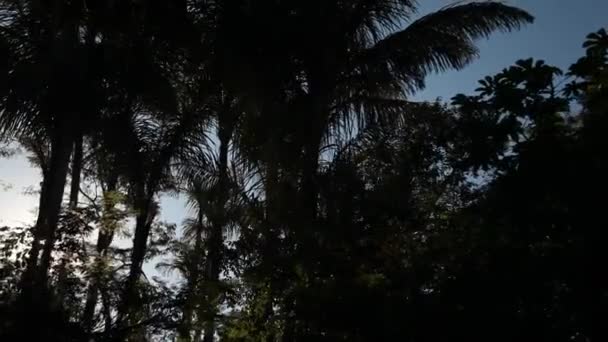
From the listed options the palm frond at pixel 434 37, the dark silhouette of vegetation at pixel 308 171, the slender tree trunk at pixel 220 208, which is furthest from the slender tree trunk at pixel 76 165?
the palm frond at pixel 434 37

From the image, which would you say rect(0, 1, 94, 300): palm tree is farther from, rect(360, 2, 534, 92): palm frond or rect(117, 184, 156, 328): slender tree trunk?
rect(360, 2, 534, 92): palm frond

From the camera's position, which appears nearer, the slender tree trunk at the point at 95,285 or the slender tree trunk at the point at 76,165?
the slender tree trunk at the point at 95,285

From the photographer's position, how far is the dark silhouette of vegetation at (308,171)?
6109 mm

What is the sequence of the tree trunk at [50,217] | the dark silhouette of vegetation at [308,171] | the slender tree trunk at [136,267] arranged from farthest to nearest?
the slender tree trunk at [136,267] < the tree trunk at [50,217] < the dark silhouette of vegetation at [308,171]

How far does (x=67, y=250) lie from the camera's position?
9508mm

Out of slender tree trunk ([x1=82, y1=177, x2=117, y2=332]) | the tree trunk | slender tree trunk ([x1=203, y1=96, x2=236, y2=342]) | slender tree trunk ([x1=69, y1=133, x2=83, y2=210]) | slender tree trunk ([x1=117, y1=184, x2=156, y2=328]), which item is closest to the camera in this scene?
the tree trunk

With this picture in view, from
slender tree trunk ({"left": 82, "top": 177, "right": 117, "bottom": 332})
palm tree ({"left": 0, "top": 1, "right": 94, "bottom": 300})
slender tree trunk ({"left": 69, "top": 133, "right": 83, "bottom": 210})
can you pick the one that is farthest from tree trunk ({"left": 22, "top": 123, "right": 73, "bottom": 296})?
slender tree trunk ({"left": 82, "top": 177, "right": 117, "bottom": 332})

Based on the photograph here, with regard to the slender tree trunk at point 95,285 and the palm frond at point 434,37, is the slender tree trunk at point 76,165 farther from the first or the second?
the palm frond at point 434,37

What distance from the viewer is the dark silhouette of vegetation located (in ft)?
20.0

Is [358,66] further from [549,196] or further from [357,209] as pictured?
[549,196]

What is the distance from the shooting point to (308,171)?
10.3 meters

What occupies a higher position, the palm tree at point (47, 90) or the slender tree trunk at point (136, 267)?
the palm tree at point (47, 90)

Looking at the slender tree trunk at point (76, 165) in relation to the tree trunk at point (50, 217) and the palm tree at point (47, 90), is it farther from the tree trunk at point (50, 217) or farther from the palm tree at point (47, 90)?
the palm tree at point (47, 90)

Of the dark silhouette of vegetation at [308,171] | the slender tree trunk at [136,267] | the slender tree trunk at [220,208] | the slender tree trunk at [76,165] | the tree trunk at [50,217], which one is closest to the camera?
the dark silhouette of vegetation at [308,171]
